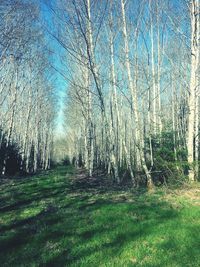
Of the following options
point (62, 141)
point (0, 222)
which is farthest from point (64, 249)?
point (62, 141)

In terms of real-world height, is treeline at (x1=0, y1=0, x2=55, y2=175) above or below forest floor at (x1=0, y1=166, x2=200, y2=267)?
above

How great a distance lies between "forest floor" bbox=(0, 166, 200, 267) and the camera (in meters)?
4.23

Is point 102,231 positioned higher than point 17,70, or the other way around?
point 17,70

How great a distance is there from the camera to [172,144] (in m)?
11.9

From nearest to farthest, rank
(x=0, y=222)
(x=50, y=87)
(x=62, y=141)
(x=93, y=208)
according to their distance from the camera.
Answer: (x=0, y=222), (x=93, y=208), (x=50, y=87), (x=62, y=141)

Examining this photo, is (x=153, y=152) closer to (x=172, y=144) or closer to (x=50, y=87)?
(x=172, y=144)

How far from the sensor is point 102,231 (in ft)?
18.1

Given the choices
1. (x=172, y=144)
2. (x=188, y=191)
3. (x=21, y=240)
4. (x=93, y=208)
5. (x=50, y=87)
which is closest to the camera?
(x=21, y=240)

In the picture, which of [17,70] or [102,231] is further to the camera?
[17,70]

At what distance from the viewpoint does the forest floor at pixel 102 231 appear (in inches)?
166

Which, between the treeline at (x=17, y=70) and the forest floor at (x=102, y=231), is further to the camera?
the treeline at (x=17, y=70)

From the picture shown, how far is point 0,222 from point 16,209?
1.44 m

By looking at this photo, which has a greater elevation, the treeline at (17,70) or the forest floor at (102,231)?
the treeline at (17,70)

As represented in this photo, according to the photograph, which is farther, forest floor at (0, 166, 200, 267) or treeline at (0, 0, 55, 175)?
treeline at (0, 0, 55, 175)
